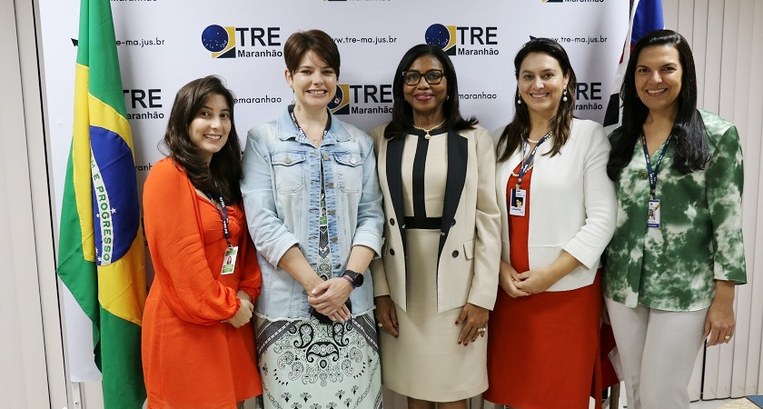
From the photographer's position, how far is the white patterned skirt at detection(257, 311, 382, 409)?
7.00ft

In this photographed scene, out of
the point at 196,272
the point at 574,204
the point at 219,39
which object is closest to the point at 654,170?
the point at 574,204

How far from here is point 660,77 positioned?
2.07 m

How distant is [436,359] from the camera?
2.28 metres

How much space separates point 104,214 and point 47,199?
852 mm

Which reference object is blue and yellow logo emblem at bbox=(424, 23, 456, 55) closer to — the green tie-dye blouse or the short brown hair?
the short brown hair

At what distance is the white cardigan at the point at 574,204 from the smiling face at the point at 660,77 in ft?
0.82

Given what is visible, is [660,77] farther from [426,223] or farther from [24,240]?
[24,240]

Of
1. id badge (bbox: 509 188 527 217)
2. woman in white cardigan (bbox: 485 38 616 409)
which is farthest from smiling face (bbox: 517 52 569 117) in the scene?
id badge (bbox: 509 188 527 217)

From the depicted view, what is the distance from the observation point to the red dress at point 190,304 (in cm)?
192

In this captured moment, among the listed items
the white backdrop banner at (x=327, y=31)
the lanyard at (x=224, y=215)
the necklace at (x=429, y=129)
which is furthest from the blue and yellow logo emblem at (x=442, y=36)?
the lanyard at (x=224, y=215)

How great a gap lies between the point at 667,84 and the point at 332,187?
1.30 meters

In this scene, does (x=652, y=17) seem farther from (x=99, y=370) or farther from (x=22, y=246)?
(x=22, y=246)

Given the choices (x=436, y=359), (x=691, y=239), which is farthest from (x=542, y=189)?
(x=436, y=359)

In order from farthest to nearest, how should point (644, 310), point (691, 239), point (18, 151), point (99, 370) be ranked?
point (18, 151), point (99, 370), point (644, 310), point (691, 239)
